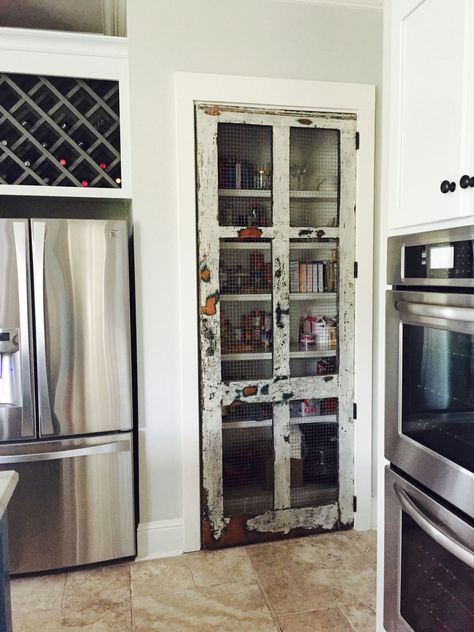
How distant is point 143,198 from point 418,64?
4.52 feet

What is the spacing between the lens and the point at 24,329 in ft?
7.27

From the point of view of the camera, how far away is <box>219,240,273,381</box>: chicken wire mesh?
2.54 m

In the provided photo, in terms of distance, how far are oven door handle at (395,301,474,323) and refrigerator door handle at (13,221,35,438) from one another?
5.03 ft

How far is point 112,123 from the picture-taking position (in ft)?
7.93

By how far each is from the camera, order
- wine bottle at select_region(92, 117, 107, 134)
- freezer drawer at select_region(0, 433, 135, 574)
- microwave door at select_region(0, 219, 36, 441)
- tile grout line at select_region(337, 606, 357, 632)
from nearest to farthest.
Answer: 1. tile grout line at select_region(337, 606, 357, 632)
2. microwave door at select_region(0, 219, 36, 441)
3. freezer drawer at select_region(0, 433, 135, 574)
4. wine bottle at select_region(92, 117, 107, 134)

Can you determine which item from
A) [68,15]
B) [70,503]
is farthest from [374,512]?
[68,15]

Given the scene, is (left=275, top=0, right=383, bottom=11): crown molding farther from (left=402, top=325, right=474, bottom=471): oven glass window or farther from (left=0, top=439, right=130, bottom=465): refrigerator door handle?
(left=0, top=439, right=130, bottom=465): refrigerator door handle

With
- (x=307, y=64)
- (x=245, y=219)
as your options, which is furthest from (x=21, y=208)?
(x=307, y=64)

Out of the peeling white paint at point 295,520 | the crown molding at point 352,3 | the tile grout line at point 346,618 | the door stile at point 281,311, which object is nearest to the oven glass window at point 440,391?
the tile grout line at point 346,618

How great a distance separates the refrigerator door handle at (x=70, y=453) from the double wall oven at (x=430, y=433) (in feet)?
4.15

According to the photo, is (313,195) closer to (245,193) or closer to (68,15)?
(245,193)

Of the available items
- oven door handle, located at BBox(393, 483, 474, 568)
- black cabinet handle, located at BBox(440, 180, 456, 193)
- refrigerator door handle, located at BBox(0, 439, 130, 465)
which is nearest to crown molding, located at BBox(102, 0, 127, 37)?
black cabinet handle, located at BBox(440, 180, 456, 193)

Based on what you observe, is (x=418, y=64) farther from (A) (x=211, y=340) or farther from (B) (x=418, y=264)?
(A) (x=211, y=340)

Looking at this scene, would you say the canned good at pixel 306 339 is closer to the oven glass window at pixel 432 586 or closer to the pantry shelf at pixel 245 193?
the pantry shelf at pixel 245 193
